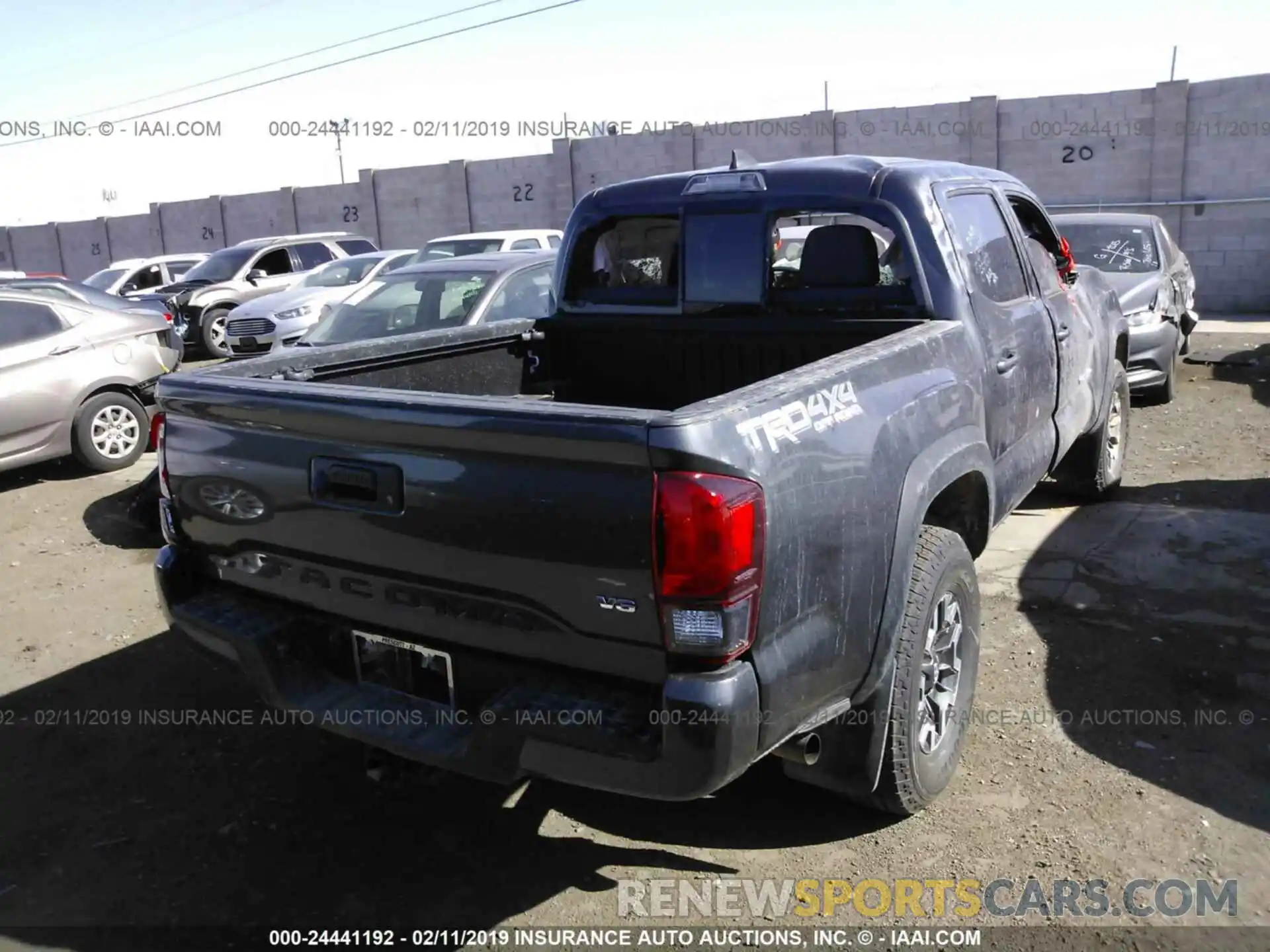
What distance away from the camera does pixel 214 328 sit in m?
15.5

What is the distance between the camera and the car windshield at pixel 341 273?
1393 centimetres

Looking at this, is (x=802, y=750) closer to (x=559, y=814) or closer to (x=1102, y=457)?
(x=559, y=814)

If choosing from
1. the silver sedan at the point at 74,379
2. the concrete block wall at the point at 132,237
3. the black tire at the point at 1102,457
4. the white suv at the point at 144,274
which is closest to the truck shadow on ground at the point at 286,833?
the black tire at the point at 1102,457

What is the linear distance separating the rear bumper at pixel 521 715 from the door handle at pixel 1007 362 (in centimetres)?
209

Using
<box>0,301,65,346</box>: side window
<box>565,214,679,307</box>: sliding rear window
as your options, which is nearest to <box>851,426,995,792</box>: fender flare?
<box>565,214,679,307</box>: sliding rear window

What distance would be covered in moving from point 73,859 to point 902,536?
9.22 feet

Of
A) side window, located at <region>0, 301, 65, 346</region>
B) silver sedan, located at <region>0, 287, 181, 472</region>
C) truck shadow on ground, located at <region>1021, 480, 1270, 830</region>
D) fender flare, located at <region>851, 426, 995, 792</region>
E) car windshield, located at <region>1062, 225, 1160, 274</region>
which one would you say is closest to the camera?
fender flare, located at <region>851, 426, 995, 792</region>

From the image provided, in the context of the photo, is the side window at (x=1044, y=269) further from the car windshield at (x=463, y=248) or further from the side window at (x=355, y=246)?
the side window at (x=355, y=246)

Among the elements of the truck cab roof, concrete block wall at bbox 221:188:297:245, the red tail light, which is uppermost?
concrete block wall at bbox 221:188:297:245

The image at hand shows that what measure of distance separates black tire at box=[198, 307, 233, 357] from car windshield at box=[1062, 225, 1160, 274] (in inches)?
448

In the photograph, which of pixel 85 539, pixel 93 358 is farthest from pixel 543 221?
pixel 85 539

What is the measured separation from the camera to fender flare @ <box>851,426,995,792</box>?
295 centimetres

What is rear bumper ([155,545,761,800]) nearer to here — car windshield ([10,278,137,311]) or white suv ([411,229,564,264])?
car windshield ([10,278,137,311])

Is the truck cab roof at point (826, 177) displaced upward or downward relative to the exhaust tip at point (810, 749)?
upward
